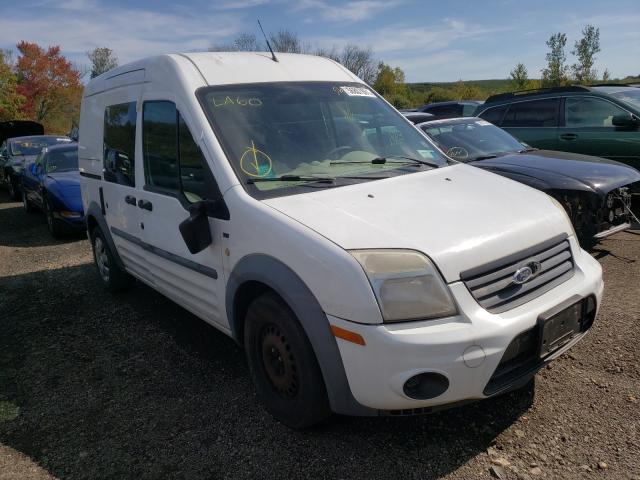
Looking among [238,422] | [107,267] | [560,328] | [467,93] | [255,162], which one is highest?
[467,93]

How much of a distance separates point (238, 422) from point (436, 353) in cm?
136

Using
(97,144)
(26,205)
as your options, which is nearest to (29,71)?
(26,205)

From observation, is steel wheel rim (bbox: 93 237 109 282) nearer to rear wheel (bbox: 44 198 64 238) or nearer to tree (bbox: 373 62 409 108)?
rear wheel (bbox: 44 198 64 238)

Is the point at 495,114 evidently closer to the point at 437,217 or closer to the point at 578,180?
the point at 578,180

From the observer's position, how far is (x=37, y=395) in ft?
11.3

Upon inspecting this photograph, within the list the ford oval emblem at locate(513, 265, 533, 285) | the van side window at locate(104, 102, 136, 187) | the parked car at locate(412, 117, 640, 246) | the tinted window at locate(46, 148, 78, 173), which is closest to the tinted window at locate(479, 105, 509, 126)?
the parked car at locate(412, 117, 640, 246)

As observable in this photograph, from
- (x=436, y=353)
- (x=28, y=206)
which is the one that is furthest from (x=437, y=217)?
(x=28, y=206)

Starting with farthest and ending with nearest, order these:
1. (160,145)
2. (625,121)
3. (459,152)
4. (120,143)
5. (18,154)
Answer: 1. (18,154)
2. (625,121)
3. (459,152)
4. (120,143)
5. (160,145)

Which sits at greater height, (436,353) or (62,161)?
(62,161)

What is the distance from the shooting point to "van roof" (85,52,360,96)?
10.9ft

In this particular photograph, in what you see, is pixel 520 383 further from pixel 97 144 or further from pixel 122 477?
pixel 97 144

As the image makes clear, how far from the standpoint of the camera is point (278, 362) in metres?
2.75

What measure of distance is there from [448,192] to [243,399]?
176cm

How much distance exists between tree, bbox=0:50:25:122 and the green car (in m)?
32.7
